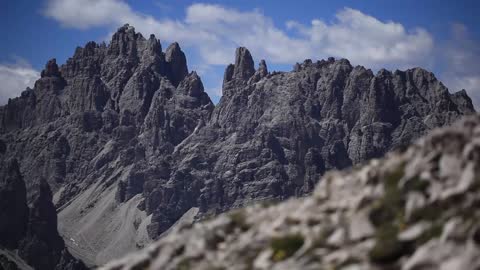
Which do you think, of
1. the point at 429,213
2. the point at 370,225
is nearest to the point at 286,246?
the point at 370,225

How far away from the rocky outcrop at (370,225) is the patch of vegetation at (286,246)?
4cm

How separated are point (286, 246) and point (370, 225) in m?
3.79

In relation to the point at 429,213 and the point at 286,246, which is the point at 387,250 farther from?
the point at 286,246

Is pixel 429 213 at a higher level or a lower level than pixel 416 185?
lower

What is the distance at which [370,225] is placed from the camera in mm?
31125

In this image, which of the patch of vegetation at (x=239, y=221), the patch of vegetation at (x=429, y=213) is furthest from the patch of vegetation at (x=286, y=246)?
the patch of vegetation at (x=429, y=213)

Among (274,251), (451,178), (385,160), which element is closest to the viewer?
(451,178)

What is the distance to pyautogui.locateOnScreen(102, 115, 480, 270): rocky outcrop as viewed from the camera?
2794 centimetres

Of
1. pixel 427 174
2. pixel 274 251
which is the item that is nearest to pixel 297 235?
pixel 274 251

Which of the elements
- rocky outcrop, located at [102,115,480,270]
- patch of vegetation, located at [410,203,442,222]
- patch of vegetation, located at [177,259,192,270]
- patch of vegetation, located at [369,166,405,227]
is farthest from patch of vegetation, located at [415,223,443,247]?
patch of vegetation, located at [177,259,192,270]

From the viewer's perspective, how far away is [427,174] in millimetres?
31359

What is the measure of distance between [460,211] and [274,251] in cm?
839

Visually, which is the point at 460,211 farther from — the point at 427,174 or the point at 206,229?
the point at 206,229

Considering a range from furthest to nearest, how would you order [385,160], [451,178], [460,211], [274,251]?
[385,160] → [274,251] → [451,178] → [460,211]
